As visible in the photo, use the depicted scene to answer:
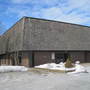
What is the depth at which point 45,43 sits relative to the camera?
20391 millimetres

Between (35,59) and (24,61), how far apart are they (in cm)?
158

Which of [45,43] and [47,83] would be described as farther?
[45,43]

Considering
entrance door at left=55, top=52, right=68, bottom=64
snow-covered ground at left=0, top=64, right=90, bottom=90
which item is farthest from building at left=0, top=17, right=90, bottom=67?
snow-covered ground at left=0, top=64, right=90, bottom=90

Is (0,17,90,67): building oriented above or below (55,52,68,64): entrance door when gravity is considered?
above

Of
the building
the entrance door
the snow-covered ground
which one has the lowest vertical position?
the snow-covered ground

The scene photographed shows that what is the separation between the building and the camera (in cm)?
1944

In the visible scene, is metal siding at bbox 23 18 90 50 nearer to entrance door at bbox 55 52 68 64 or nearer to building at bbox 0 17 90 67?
building at bbox 0 17 90 67

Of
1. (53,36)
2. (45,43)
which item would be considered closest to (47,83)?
(45,43)

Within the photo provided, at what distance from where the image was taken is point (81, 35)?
26562 mm

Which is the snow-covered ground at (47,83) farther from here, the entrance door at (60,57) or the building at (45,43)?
the entrance door at (60,57)

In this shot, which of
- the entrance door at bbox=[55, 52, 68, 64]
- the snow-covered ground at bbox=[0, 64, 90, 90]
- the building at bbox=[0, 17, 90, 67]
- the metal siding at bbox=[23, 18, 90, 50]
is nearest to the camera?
the snow-covered ground at bbox=[0, 64, 90, 90]

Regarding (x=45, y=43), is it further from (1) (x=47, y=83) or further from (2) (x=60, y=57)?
(1) (x=47, y=83)

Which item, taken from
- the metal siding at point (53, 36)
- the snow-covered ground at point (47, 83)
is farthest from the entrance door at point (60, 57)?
the snow-covered ground at point (47, 83)

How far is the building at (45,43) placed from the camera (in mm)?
19438
